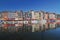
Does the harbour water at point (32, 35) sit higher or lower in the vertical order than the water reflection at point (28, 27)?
lower

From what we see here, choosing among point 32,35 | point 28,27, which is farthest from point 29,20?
point 32,35

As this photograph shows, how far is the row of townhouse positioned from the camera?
2.29 m

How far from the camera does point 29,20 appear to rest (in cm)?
231

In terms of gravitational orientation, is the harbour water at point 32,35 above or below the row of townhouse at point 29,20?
below

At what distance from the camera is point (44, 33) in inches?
91.4

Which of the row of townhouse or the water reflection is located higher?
the row of townhouse

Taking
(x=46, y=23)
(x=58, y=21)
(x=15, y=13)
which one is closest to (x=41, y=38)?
(x=46, y=23)

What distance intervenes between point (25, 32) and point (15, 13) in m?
0.35

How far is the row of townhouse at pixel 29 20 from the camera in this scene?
2.29 meters

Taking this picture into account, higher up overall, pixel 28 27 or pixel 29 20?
pixel 29 20

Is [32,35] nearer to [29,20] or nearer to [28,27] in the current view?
[28,27]

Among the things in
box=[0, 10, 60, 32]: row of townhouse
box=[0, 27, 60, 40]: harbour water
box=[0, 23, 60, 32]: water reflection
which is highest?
box=[0, 10, 60, 32]: row of townhouse

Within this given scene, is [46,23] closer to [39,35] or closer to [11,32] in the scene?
[39,35]

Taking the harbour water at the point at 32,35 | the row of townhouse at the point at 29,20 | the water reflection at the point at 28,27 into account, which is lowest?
the harbour water at the point at 32,35
